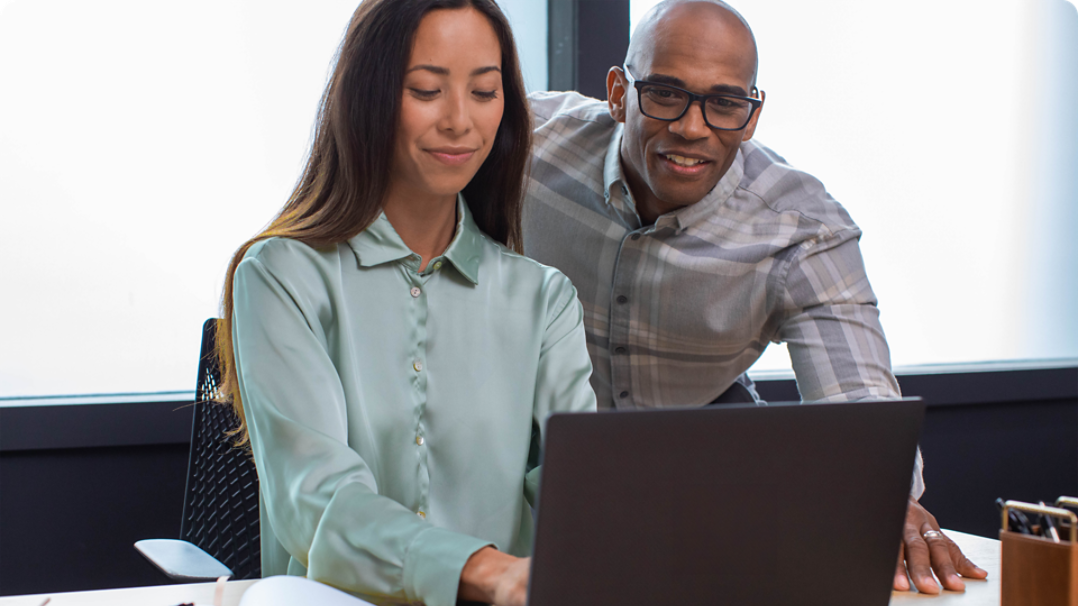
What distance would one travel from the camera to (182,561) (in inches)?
49.7

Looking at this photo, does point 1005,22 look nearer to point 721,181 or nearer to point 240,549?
point 721,181

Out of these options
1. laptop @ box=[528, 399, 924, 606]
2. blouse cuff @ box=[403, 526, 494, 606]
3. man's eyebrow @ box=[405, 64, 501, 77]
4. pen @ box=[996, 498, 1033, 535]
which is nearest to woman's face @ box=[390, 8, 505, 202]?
man's eyebrow @ box=[405, 64, 501, 77]

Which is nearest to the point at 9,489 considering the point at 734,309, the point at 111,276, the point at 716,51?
the point at 111,276

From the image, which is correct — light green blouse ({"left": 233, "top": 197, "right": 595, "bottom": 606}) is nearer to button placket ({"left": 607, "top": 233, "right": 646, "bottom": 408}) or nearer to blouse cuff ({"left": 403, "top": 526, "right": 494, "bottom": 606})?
blouse cuff ({"left": 403, "top": 526, "right": 494, "bottom": 606})

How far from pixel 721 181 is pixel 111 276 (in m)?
1.32

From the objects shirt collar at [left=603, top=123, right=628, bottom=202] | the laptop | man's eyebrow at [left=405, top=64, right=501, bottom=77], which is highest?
man's eyebrow at [left=405, top=64, right=501, bottom=77]

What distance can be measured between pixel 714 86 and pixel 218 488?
1135mm

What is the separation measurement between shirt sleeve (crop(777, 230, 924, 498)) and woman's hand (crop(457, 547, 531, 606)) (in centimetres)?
103

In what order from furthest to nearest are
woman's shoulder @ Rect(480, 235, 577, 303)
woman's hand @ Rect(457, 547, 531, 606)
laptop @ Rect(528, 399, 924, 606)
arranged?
woman's shoulder @ Rect(480, 235, 577, 303) → woman's hand @ Rect(457, 547, 531, 606) → laptop @ Rect(528, 399, 924, 606)

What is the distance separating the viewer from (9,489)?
1721mm

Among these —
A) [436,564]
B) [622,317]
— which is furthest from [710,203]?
[436,564]

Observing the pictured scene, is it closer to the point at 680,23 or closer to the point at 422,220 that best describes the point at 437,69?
the point at 422,220

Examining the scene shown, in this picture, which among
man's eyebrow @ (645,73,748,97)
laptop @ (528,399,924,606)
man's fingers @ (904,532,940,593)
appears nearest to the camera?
laptop @ (528,399,924,606)

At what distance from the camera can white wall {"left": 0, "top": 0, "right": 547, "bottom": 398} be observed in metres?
1.75
